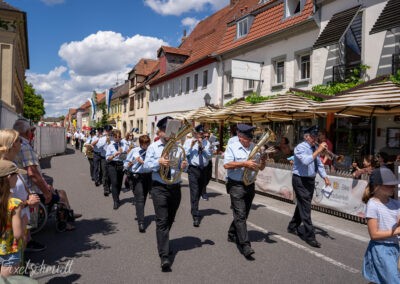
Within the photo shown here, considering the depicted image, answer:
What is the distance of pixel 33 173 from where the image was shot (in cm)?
457

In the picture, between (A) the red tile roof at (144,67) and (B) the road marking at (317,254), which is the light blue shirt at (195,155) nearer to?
(B) the road marking at (317,254)

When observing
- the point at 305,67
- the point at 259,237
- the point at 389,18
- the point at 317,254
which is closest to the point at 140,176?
the point at 259,237

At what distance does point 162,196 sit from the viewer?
5062mm

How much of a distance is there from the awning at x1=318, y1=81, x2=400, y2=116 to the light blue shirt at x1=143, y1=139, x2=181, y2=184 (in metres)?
5.70

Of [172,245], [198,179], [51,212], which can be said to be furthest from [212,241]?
[51,212]

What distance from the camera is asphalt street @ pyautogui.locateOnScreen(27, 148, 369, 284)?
4.67 m

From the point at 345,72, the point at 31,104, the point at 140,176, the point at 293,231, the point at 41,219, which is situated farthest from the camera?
the point at 31,104

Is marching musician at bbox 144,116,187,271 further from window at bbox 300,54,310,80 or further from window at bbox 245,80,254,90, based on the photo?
window at bbox 245,80,254,90

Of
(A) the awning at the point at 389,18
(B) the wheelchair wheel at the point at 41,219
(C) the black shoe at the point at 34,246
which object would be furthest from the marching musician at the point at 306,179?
(A) the awning at the point at 389,18

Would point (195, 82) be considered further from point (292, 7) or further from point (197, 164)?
point (197, 164)

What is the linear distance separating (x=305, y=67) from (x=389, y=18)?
19.3 feet

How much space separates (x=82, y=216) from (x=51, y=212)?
47.3 inches

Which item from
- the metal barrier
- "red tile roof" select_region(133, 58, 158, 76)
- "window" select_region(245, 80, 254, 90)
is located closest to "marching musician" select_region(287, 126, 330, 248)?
"window" select_region(245, 80, 254, 90)

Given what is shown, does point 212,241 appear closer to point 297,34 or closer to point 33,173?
point 33,173
